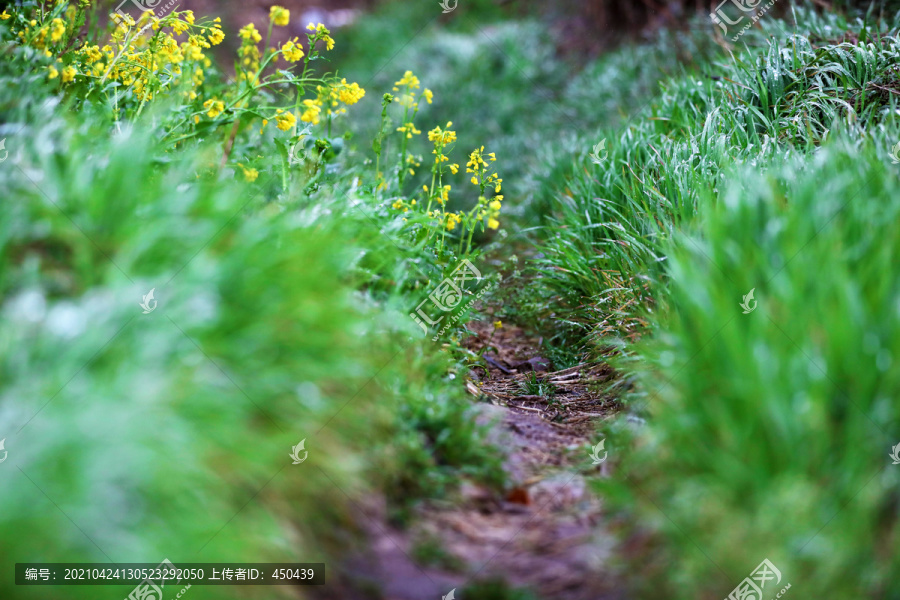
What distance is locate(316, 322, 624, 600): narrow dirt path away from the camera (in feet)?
5.35

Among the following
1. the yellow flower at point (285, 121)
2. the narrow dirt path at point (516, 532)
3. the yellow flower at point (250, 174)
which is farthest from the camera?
the yellow flower at point (285, 121)

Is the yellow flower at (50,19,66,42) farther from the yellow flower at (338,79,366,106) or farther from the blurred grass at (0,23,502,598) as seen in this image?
the yellow flower at (338,79,366,106)

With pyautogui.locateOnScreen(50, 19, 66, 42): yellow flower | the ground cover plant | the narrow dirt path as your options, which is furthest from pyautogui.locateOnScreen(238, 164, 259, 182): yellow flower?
the narrow dirt path

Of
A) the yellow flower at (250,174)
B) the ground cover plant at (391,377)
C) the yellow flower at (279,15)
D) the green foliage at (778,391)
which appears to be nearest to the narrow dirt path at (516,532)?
the ground cover plant at (391,377)

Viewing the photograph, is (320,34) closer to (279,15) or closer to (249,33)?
(279,15)

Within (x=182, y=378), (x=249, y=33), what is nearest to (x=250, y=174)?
(x=249, y=33)

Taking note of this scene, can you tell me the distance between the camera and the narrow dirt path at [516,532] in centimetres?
163

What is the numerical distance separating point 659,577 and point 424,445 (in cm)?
84

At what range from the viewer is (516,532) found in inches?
74.2

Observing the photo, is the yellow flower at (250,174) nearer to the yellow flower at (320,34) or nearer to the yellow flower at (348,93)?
the yellow flower at (348,93)

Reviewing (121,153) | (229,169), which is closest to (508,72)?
(229,169)

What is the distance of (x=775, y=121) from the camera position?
3.23 m

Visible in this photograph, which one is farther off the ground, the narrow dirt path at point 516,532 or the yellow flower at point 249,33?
the yellow flower at point 249,33

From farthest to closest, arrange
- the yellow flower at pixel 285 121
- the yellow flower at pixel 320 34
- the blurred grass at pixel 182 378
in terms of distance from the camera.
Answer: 1. the yellow flower at pixel 320 34
2. the yellow flower at pixel 285 121
3. the blurred grass at pixel 182 378
